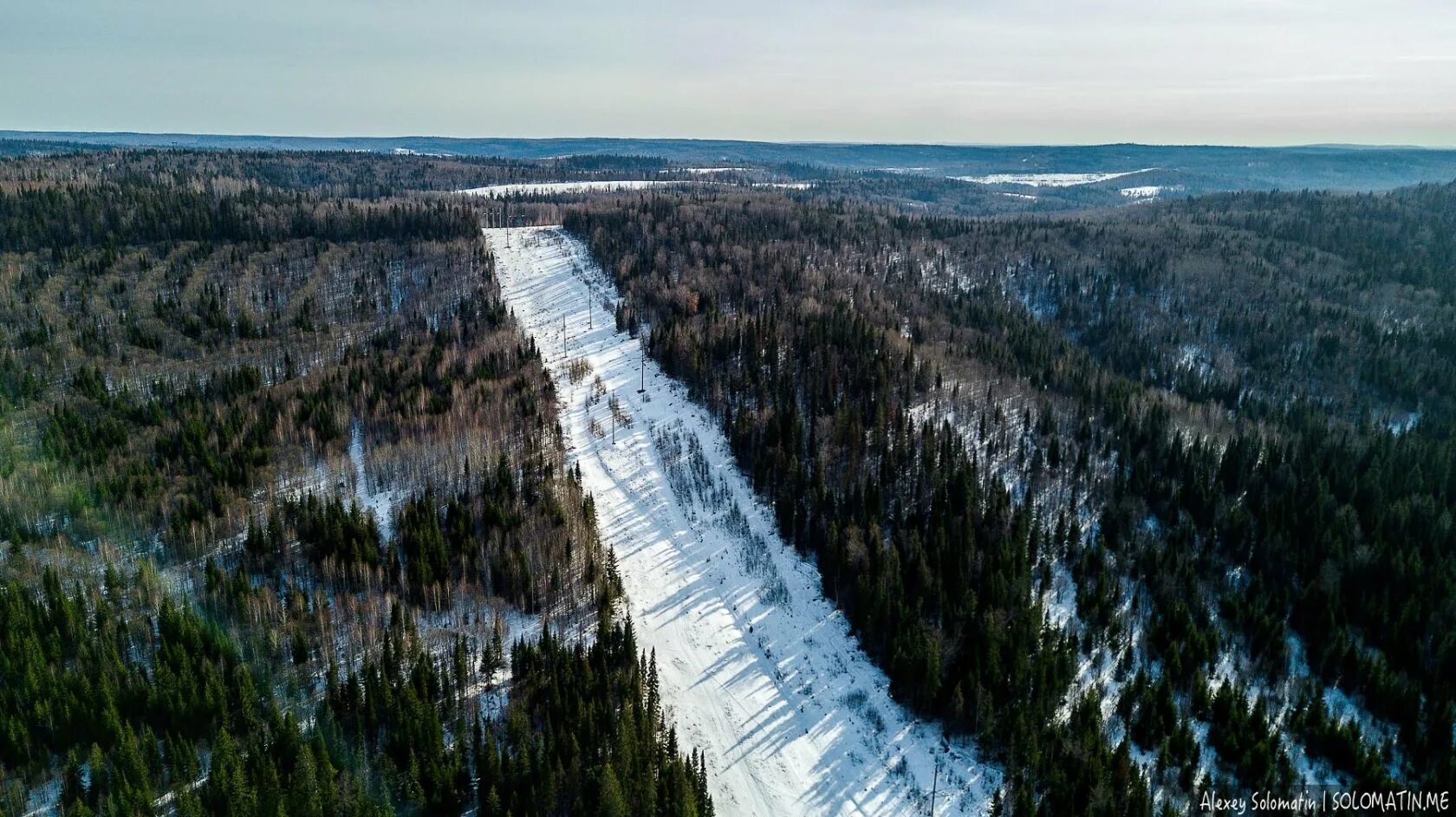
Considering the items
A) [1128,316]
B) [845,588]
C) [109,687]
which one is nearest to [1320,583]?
[845,588]

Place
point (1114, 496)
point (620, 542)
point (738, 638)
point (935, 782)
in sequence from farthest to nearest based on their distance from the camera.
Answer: point (1114, 496) < point (620, 542) < point (738, 638) < point (935, 782)

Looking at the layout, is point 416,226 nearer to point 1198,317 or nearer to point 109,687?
point 109,687

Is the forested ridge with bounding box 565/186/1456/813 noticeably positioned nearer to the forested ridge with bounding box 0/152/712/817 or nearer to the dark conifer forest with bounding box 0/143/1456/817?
the dark conifer forest with bounding box 0/143/1456/817

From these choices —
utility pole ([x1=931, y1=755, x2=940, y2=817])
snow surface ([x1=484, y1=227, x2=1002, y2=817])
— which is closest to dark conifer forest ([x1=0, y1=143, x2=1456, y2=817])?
snow surface ([x1=484, y1=227, x2=1002, y2=817])

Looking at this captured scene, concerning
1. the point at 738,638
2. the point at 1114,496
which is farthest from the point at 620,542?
the point at 1114,496

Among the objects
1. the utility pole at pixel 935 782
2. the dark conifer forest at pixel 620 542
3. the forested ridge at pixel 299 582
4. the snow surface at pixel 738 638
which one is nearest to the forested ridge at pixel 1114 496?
the dark conifer forest at pixel 620 542

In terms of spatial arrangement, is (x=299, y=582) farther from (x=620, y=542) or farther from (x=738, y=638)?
(x=738, y=638)
